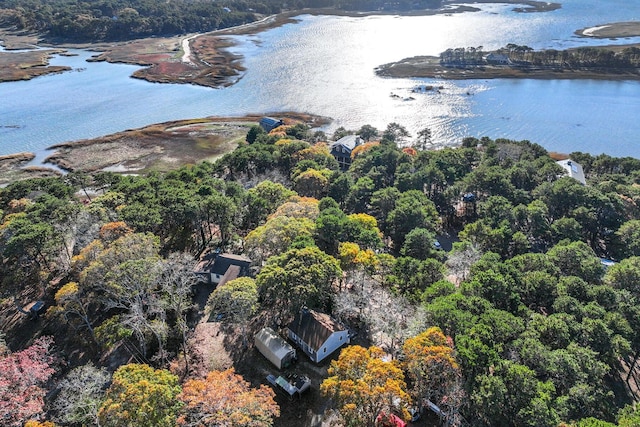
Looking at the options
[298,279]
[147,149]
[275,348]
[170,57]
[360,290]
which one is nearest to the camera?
[275,348]

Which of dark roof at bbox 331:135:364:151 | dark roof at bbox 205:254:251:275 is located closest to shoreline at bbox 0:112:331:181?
dark roof at bbox 331:135:364:151

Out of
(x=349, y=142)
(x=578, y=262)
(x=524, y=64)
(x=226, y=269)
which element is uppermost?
(x=524, y=64)

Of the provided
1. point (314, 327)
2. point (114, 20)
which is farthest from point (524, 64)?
point (114, 20)

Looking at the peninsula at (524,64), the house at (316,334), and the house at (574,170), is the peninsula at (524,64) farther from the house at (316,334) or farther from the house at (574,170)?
the house at (316,334)

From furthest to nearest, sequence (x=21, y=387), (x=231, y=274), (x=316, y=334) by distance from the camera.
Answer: (x=231, y=274) < (x=316, y=334) < (x=21, y=387)

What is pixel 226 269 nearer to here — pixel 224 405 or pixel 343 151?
pixel 224 405

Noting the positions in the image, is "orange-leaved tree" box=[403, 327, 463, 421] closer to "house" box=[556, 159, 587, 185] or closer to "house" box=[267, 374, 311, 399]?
"house" box=[267, 374, 311, 399]

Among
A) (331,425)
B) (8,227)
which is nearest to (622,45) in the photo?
(331,425)
